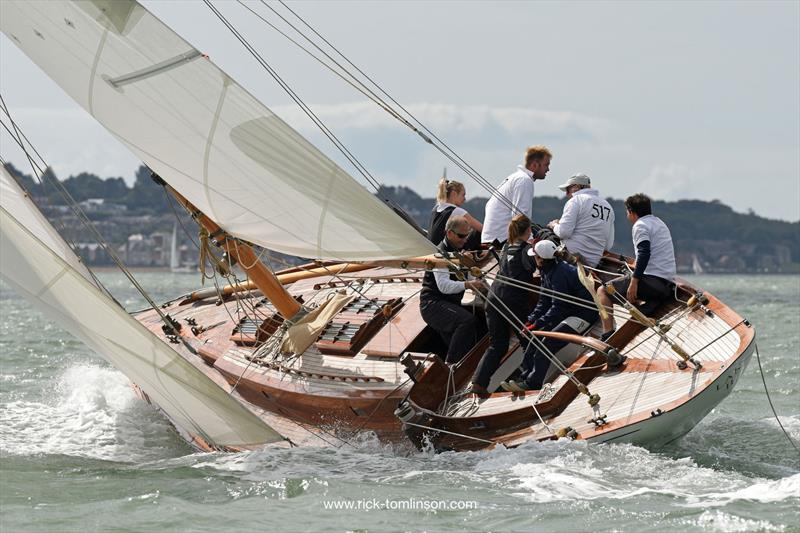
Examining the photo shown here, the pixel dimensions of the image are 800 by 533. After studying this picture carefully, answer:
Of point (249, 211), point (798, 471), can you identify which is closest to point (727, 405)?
point (798, 471)

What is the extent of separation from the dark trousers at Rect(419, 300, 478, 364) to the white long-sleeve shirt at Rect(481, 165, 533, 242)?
2.86 feet

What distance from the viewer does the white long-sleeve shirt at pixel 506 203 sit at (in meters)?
9.41

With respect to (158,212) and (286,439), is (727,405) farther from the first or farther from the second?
(158,212)

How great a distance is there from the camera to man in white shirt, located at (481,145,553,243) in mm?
9414

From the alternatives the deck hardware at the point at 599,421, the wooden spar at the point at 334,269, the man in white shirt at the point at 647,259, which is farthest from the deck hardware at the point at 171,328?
the deck hardware at the point at 599,421

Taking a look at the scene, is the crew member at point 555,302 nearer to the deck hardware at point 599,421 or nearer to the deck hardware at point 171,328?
the deck hardware at point 599,421

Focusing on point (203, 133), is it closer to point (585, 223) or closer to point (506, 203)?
point (506, 203)

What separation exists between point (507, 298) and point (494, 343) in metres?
0.32

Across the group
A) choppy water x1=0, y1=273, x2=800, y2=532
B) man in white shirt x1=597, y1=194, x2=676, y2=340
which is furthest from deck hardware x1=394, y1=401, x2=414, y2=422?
man in white shirt x1=597, y1=194, x2=676, y2=340

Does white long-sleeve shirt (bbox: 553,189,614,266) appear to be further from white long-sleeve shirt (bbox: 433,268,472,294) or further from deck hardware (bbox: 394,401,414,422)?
deck hardware (bbox: 394,401,414,422)

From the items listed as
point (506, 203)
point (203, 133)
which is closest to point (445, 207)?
point (506, 203)

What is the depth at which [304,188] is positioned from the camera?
8.04 meters

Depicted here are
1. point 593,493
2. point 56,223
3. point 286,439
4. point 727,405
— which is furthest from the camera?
point 727,405

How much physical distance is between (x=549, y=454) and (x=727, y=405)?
467 cm
